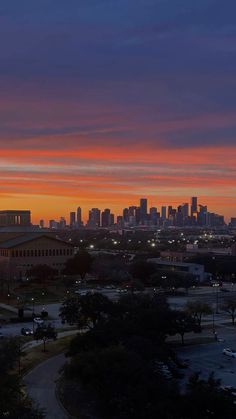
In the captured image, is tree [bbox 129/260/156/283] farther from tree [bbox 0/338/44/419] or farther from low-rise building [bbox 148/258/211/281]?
tree [bbox 0/338/44/419]

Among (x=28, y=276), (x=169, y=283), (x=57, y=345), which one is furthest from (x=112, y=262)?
(x=57, y=345)

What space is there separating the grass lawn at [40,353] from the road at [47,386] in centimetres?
23

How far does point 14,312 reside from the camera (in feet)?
105

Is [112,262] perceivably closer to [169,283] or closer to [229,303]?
[169,283]

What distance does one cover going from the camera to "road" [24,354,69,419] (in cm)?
1484

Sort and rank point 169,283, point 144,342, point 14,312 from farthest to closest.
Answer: point 169,283 < point 14,312 < point 144,342

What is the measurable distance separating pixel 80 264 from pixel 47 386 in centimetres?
3056

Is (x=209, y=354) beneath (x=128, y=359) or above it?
beneath

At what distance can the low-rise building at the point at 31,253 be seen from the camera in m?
50.6

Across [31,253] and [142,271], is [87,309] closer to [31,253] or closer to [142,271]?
[142,271]

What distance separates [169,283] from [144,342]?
25.3m

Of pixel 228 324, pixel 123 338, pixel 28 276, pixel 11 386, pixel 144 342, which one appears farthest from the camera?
pixel 28 276

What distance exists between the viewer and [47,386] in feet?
55.9

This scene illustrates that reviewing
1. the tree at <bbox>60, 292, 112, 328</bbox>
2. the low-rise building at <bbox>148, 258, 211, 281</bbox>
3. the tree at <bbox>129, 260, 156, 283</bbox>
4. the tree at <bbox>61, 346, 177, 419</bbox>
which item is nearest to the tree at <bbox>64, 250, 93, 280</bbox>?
the tree at <bbox>129, 260, 156, 283</bbox>
